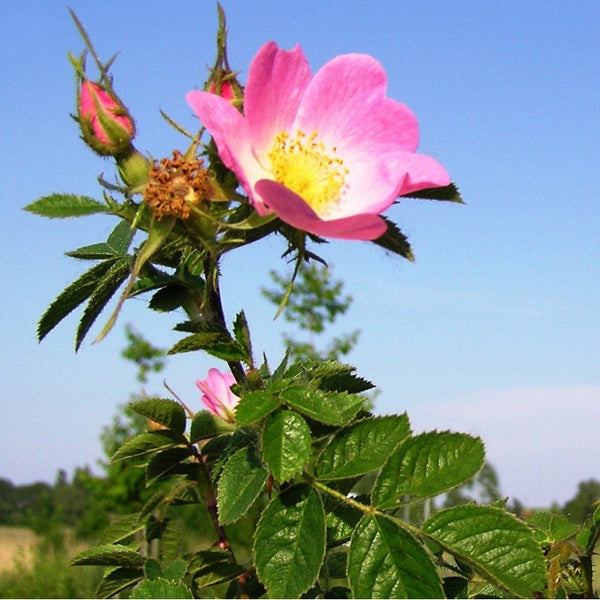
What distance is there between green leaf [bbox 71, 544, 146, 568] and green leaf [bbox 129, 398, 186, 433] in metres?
0.23

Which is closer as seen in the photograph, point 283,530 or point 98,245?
point 283,530

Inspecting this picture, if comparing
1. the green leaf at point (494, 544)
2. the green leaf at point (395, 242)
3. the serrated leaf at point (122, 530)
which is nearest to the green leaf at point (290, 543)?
the green leaf at point (494, 544)

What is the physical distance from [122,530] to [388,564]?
37.4 inches

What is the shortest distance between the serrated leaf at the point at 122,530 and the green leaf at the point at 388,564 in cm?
86

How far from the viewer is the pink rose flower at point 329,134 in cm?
113

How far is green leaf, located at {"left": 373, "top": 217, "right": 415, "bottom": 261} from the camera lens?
1.11 meters

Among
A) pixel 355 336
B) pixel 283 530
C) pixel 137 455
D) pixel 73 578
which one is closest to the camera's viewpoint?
pixel 283 530

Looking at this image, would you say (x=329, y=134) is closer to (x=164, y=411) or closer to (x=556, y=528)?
(x=164, y=411)

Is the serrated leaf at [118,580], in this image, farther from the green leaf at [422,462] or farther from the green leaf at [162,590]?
the green leaf at [422,462]

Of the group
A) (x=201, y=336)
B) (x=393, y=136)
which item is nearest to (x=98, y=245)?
(x=201, y=336)

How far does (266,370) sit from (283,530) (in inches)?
13.5

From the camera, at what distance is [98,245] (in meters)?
1.45

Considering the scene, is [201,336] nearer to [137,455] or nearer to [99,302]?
[99,302]

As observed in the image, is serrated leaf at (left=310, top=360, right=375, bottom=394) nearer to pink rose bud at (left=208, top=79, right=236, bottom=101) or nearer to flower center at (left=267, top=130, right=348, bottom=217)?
flower center at (left=267, top=130, right=348, bottom=217)
